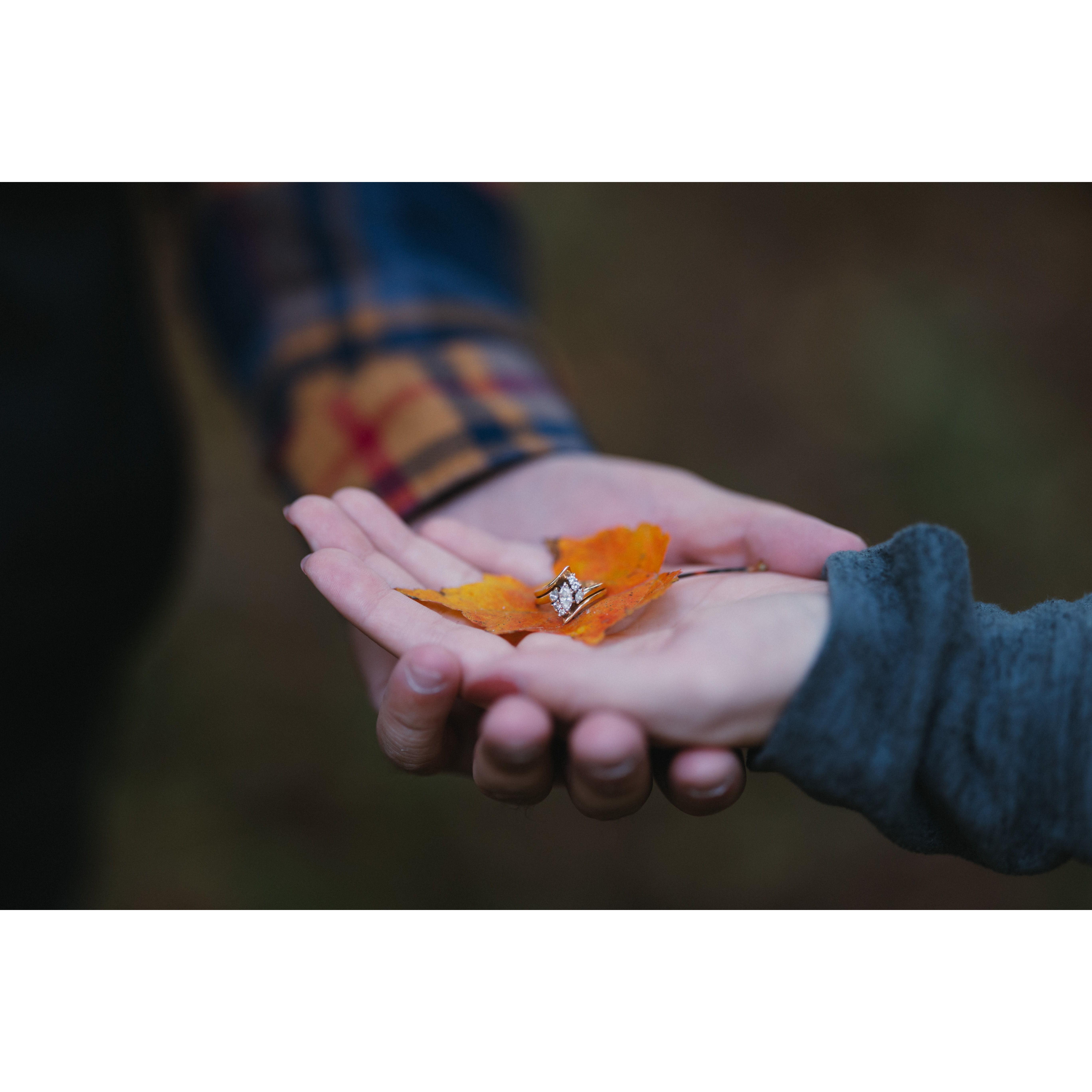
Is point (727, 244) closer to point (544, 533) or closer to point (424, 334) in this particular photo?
point (424, 334)

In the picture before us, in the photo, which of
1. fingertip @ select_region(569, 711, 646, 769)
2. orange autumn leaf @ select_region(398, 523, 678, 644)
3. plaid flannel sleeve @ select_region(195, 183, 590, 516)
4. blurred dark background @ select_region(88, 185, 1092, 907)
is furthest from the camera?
blurred dark background @ select_region(88, 185, 1092, 907)

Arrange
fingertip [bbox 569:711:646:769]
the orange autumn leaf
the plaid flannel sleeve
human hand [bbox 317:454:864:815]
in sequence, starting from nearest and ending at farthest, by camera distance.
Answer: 1. fingertip [bbox 569:711:646:769]
2. human hand [bbox 317:454:864:815]
3. the orange autumn leaf
4. the plaid flannel sleeve

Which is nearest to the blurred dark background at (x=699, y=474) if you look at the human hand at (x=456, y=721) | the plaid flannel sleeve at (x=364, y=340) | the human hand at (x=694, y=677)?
the plaid flannel sleeve at (x=364, y=340)

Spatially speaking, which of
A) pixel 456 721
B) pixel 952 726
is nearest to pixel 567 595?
pixel 456 721

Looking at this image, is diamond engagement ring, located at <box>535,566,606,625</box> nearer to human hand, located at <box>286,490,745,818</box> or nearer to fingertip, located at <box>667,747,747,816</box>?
human hand, located at <box>286,490,745,818</box>

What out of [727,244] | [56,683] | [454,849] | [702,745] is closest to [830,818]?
[454,849]

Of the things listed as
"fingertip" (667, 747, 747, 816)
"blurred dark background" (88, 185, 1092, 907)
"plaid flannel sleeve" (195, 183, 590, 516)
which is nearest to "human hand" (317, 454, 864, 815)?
"fingertip" (667, 747, 747, 816)
